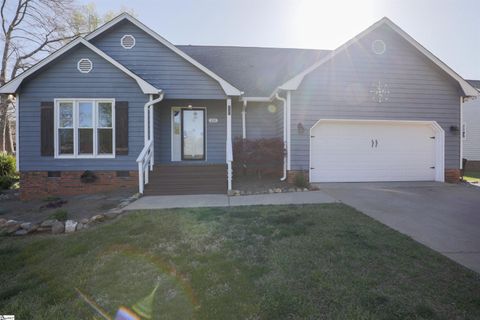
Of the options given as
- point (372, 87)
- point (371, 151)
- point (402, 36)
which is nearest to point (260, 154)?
point (371, 151)

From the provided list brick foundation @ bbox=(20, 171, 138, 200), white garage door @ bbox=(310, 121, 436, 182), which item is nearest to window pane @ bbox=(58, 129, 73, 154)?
brick foundation @ bbox=(20, 171, 138, 200)

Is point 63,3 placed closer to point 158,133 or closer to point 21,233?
point 158,133

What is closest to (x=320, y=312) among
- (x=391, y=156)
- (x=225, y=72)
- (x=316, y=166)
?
(x=316, y=166)

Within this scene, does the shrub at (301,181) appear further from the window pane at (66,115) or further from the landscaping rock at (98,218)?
the window pane at (66,115)

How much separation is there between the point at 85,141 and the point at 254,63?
8357 mm

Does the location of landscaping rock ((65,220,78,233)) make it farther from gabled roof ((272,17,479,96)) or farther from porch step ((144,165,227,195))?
gabled roof ((272,17,479,96))

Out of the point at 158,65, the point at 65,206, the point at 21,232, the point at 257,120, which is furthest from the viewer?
the point at 257,120

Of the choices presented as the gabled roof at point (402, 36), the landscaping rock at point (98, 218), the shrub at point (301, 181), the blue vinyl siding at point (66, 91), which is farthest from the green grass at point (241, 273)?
the gabled roof at point (402, 36)

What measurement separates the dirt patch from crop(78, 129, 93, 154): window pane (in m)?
1.56

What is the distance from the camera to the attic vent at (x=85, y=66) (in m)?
8.86

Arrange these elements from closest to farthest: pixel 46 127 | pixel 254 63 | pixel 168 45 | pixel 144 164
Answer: pixel 144 164, pixel 46 127, pixel 168 45, pixel 254 63

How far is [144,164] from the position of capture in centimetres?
829

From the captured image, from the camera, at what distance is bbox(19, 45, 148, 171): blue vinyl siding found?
28.9 ft

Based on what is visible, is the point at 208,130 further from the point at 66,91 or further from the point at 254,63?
the point at 66,91
